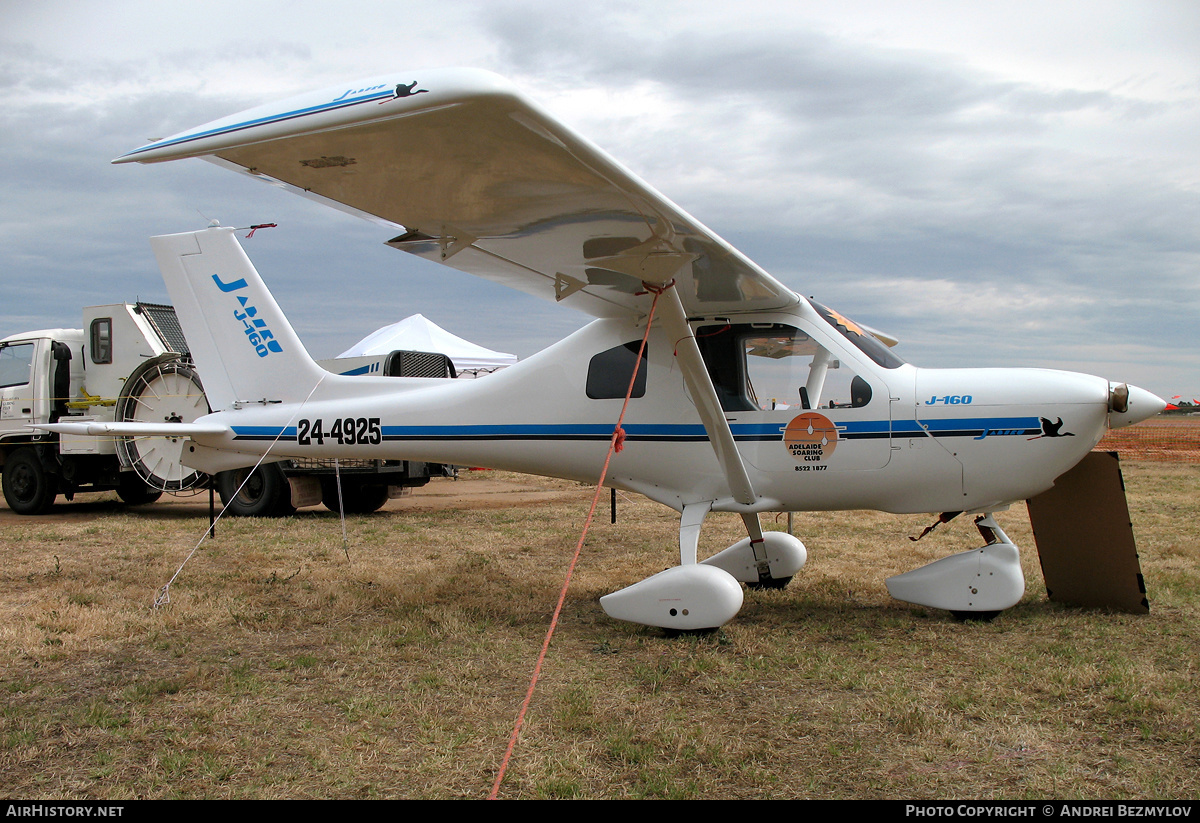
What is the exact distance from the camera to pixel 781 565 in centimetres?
651

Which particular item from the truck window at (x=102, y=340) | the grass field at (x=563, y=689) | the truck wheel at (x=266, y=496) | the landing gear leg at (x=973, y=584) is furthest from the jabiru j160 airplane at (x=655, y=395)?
the truck window at (x=102, y=340)

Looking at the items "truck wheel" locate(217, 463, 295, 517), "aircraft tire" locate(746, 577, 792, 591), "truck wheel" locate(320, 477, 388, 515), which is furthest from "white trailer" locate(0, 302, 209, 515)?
"aircraft tire" locate(746, 577, 792, 591)

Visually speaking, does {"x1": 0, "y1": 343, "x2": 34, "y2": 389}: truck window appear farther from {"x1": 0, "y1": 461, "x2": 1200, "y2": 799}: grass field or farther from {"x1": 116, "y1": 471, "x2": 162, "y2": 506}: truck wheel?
{"x1": 0, "y1": 461, "x2": 1200, "y2": 799}: grass field

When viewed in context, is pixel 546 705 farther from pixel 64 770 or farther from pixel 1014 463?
pixel 1014 463

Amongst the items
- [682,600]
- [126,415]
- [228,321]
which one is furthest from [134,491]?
[682,600]

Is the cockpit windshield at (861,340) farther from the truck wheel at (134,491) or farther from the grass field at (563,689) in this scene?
the truck wheel at (134,491)

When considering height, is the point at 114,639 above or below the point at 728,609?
below

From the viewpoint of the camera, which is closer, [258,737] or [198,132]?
[198,132]

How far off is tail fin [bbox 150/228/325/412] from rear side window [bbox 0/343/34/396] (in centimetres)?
786

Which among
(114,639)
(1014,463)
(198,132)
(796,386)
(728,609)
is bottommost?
(114,639)

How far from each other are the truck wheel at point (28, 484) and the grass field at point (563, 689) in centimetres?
621

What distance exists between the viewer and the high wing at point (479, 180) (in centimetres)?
294

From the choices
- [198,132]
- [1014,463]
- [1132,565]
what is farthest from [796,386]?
[198,132]
